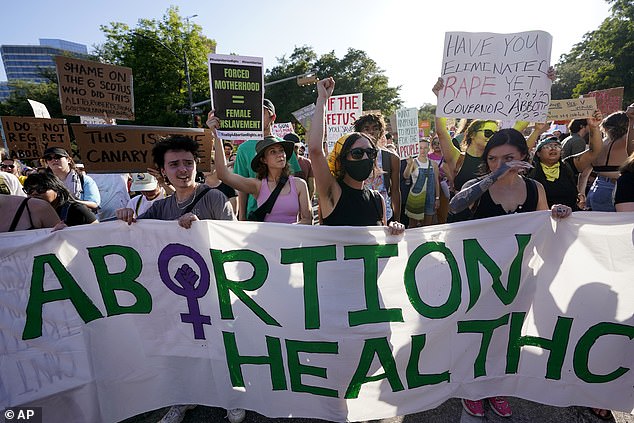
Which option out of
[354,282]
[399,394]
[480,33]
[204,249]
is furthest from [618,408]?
[480,33]

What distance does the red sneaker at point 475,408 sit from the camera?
2.25 meters

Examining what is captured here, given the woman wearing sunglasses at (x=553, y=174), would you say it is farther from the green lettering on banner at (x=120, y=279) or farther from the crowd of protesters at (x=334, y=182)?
the green lettering on banner at (x=120, y=279)

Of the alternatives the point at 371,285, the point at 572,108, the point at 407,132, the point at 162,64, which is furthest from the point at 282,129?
the point at 162,64

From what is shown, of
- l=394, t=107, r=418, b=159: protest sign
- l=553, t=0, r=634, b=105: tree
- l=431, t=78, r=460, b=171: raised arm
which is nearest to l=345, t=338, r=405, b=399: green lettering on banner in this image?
l=431, t=78, r=460, b=171: raised arm

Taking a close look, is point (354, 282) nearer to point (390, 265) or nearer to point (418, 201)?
point (390, 265)

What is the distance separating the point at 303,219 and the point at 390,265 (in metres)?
0.97

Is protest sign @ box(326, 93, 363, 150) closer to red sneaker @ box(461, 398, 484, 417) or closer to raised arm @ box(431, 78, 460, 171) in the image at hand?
raised arm @ box(431, 78, 460, 171)

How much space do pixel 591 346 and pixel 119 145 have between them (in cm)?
348

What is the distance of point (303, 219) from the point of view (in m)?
2.91

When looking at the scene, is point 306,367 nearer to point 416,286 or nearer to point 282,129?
point 416,286

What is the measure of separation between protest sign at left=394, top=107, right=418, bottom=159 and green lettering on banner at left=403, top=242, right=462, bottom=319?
3603 mm

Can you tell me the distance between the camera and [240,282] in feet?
7.10

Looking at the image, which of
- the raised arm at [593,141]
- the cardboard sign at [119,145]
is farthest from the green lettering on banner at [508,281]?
the raised arm at [593,141]

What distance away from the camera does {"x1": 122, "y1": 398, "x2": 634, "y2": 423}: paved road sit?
7.35 ft
